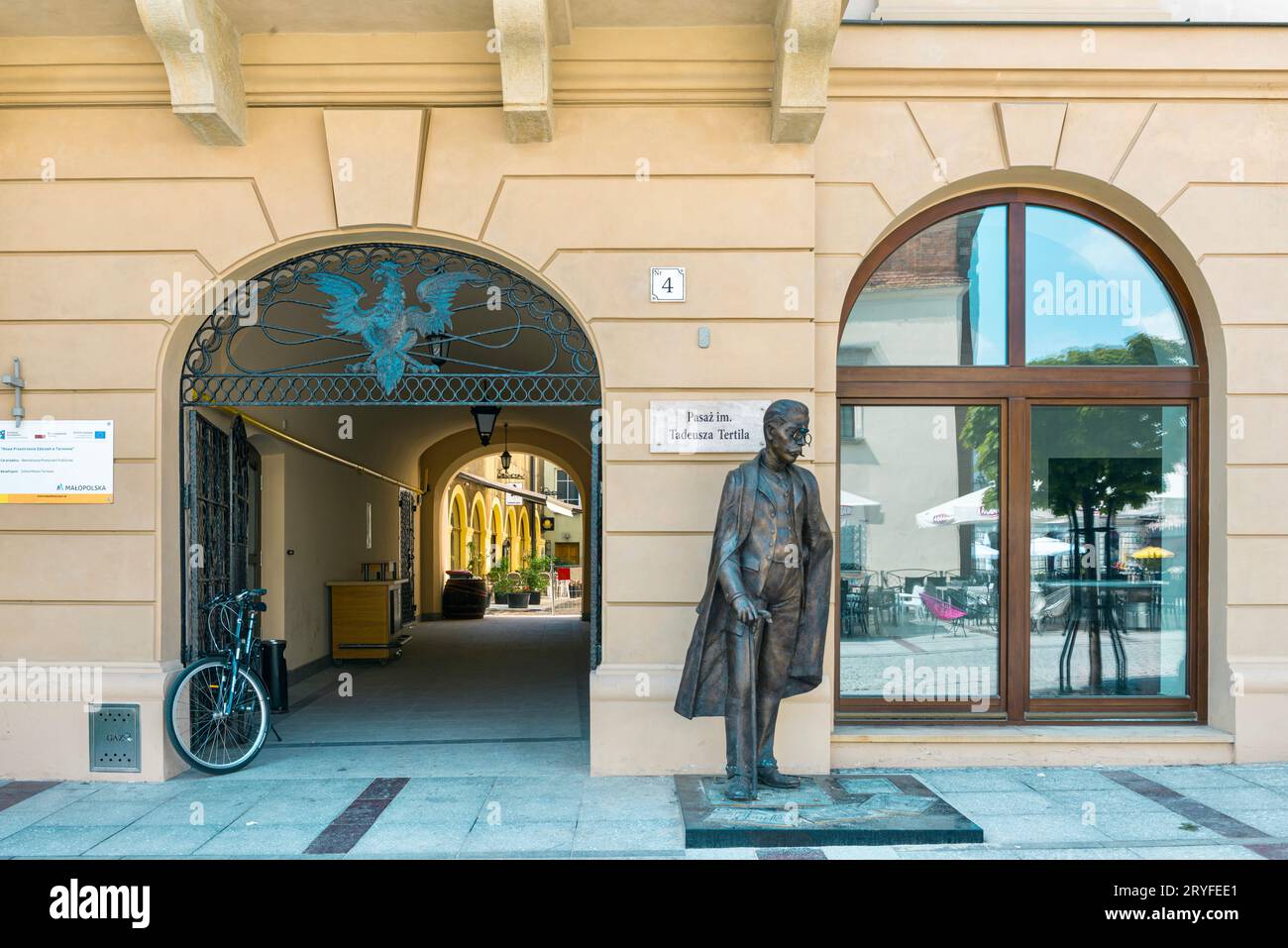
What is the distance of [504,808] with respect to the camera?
5.41 meters

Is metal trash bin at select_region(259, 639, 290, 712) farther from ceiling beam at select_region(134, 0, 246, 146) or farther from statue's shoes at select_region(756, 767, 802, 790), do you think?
statue's shoes at select_region(756, 767, 802, 790)

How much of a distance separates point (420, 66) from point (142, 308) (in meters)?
2.24

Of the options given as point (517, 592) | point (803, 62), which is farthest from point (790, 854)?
point (517, 592)

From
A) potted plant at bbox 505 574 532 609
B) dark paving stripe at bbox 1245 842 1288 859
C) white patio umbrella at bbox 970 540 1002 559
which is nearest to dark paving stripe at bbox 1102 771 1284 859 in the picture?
dark paving stripe at bbox 1245 842 1288 859

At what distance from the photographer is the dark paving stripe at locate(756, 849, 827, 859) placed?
4641 mm

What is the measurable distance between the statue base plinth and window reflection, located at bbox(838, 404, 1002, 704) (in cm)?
108

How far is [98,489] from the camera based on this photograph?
6.11 metres

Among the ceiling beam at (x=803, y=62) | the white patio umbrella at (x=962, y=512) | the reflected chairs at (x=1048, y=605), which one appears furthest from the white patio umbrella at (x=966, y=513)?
the ceiling beam at (x=803, y=62)

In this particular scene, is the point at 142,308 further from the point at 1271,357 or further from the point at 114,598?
the point at 1271,357

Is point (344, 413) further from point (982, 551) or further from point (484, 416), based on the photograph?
point (982, 551)

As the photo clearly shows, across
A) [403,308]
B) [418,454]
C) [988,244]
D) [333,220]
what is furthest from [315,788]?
[418,454]

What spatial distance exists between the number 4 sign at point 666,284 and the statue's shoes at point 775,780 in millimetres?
2767

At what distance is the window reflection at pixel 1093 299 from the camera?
262 inches

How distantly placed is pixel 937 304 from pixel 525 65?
3.00m
